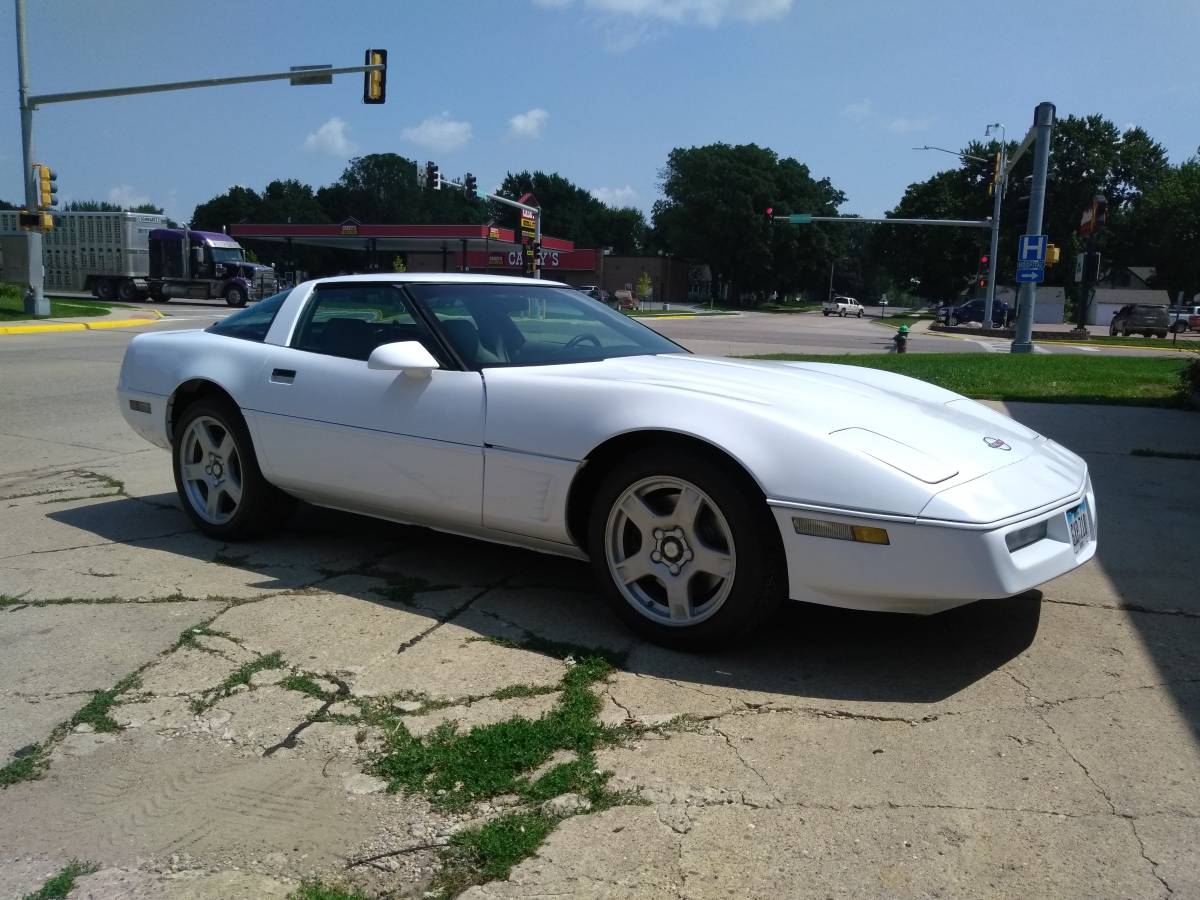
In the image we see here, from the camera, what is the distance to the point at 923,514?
3.07 metres

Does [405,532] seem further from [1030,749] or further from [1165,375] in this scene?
[1165,375]

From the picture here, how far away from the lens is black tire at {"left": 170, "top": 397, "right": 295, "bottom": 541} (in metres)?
4.73

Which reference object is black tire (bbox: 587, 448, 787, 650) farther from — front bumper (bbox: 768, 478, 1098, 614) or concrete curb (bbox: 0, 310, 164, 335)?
concrete curb (bbox: 0, 310, 164, 335)

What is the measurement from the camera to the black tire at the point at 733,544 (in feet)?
10.8

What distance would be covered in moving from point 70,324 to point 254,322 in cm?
2200

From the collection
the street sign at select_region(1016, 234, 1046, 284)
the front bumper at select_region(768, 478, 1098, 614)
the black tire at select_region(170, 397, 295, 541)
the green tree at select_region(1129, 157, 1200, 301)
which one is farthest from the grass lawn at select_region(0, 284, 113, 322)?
the green tree at select_region(1129, 157, 1200, 301)

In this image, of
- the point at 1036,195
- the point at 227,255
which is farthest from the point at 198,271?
the point at 1036,195

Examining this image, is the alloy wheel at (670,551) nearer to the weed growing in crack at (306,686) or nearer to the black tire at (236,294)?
the weed growing in crack at (306,686)

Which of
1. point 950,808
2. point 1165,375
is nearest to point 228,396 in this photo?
point 950,808

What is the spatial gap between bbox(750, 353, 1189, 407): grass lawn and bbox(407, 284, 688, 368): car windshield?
278 inches

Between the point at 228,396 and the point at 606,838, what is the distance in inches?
129

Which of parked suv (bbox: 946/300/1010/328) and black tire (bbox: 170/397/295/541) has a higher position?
parked suv (bbox: 946/300/1010/328)

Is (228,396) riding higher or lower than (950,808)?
higher

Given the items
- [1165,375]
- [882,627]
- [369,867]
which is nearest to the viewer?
[369,867]
